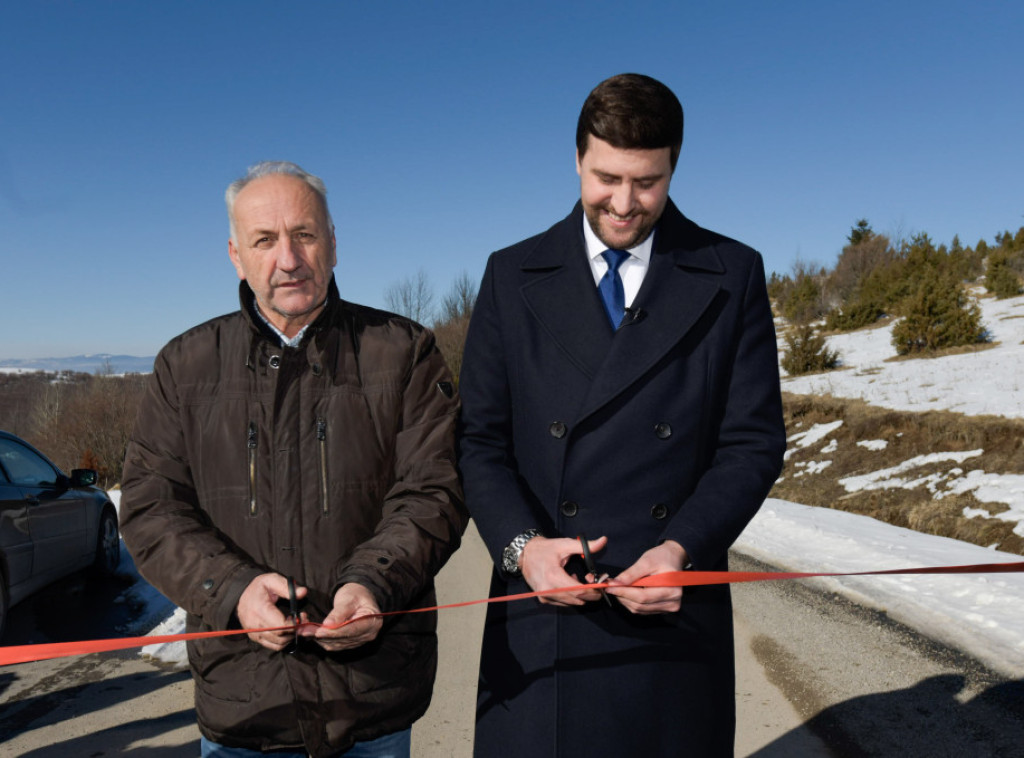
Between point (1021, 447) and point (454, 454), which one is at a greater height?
point (454, 454)

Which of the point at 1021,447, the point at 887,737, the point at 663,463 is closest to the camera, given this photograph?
the point at 663,463

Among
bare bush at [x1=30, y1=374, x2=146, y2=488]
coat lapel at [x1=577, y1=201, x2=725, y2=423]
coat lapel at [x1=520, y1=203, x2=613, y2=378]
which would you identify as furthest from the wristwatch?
bare bush at [x1=30, y1=374, x2=146, y2=488]

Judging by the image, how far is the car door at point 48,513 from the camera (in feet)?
21.8

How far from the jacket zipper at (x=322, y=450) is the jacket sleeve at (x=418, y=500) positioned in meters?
0.17

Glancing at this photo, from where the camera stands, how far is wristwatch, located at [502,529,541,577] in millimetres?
2107

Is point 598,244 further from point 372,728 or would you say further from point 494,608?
point 372,728

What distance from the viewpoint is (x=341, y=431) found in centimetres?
223

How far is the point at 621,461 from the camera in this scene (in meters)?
2.21

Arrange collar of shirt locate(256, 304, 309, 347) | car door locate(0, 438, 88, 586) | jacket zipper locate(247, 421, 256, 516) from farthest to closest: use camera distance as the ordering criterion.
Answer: car door locate(0, 438, 88, 586)
collar of shirt locate(256, 304, 309, 347)
jacket zipper locate(247, 421, 256, 516)

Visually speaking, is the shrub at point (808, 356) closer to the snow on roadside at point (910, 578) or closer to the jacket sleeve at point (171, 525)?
the snow on roadside at point (910, 578)

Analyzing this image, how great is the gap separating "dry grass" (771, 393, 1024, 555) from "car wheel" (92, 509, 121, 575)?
9.68 meters

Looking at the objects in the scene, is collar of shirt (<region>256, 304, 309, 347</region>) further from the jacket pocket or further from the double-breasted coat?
the double-breasted coat

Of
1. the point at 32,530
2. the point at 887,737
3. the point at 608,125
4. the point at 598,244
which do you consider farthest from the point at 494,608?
the point at 32,530

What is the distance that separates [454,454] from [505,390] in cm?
23
